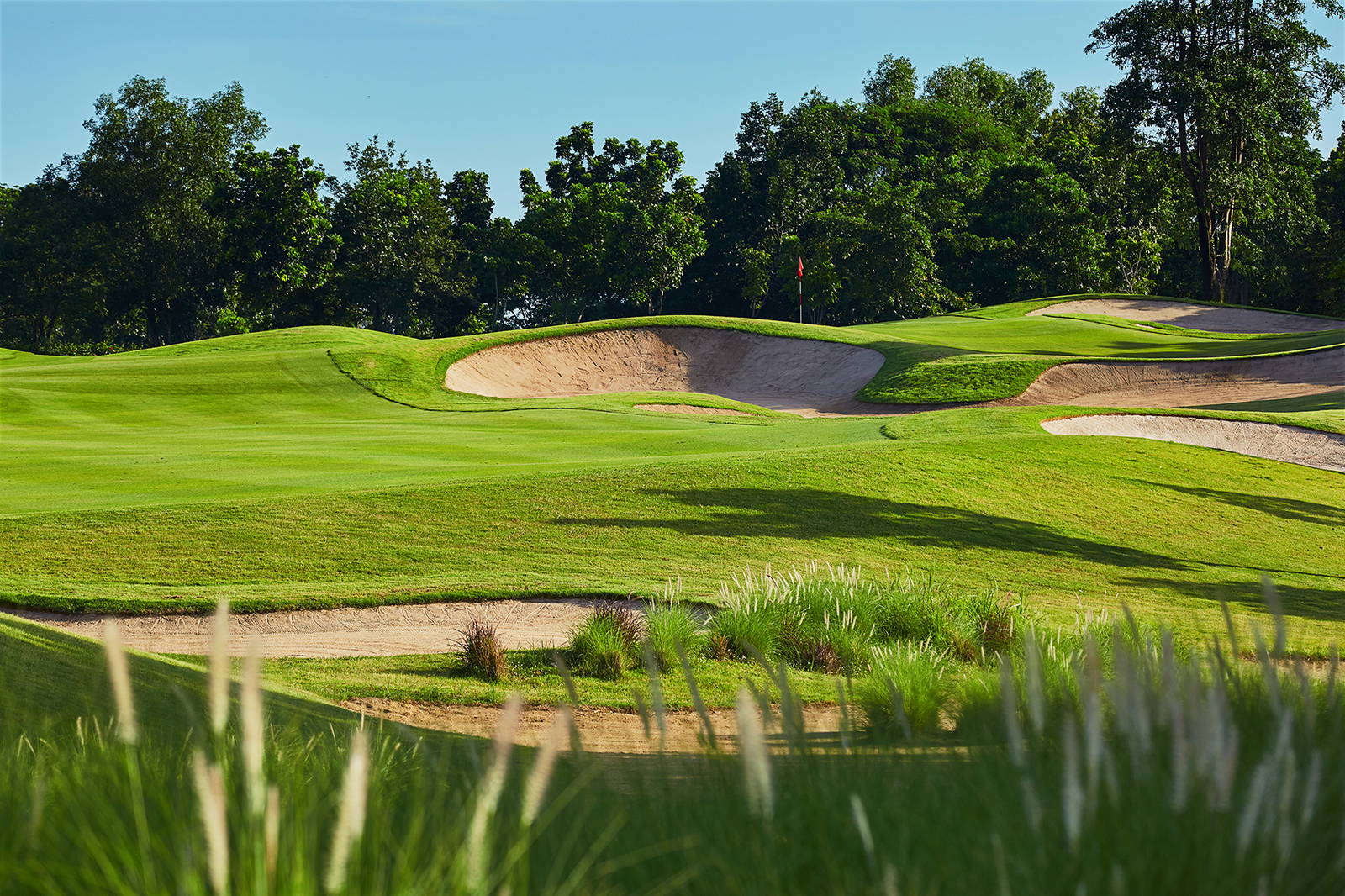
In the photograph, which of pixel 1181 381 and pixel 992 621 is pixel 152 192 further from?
pixel 992 621

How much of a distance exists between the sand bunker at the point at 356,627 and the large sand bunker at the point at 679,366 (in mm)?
27890

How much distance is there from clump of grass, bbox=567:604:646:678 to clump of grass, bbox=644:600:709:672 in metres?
0.20

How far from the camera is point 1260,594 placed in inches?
520

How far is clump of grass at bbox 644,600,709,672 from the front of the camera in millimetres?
9461

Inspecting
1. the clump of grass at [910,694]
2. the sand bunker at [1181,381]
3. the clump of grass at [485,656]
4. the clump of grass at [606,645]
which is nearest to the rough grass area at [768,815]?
the clump of grass at [910,694]

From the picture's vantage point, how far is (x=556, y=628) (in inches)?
447

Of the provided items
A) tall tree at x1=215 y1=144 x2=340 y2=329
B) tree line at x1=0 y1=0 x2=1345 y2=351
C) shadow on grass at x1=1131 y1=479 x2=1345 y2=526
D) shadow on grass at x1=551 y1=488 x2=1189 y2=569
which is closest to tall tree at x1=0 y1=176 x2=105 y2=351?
tree line at x1=0 y1=0 x2=1345 y2=351

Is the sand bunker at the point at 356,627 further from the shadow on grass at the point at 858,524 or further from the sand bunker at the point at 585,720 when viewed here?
the shadow on grass at the point at 858,524

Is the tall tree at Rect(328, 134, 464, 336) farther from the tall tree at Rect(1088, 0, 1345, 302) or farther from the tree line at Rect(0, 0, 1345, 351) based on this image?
the tall tree at Rect(1088, 0, 1345, 302)

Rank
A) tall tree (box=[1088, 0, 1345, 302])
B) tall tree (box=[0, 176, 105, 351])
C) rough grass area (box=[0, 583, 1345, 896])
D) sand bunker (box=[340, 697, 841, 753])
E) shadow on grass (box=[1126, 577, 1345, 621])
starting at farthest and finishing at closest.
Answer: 1. tall tree (box=[0, 176, 105, 351])
2. tall tree (box=[1088, 0, 1345, 302])
3. shadow on grass (box=[1126, 577, 1345, 621])
4. sand bunker (box=[340, 697, 841, 753])
5. rough grass area (box=[0, 583, 1345, 896])

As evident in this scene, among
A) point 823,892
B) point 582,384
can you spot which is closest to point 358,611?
point 823,892

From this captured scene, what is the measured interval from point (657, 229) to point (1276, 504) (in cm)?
5334

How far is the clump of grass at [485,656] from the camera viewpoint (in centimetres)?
962

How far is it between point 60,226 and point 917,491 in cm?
6377
